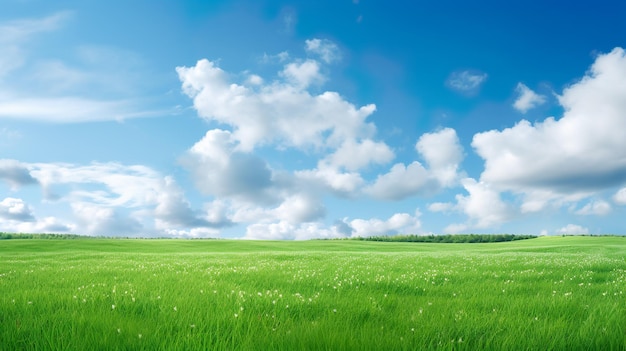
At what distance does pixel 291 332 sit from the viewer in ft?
20.0

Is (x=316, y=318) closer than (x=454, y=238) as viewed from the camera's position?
Yes

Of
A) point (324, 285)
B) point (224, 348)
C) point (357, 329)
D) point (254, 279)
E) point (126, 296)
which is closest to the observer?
point (224, 348)

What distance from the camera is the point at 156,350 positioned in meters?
5.40

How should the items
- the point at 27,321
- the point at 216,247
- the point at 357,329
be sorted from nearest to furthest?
the point at 357,329
the point at 27,321
the point at 216,247

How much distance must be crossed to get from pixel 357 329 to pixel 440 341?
3.82ft

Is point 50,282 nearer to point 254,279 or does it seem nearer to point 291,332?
point 254,279

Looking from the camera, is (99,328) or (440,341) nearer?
(440,341)

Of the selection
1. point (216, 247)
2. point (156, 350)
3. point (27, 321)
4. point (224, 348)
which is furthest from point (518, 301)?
point (216, 247)

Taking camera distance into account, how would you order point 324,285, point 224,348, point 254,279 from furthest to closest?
point 254,279, point 324,285, point 224,348

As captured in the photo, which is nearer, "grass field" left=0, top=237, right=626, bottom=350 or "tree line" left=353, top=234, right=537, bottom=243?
"grass field" left=0, top=237, right=626, bottom=350

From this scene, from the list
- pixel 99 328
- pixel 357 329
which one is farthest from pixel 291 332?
pixel 99 328

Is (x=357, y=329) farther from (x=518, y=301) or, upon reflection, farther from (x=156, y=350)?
(x=518, y=301)

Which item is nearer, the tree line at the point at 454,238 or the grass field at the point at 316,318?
the grass field at the point at 316,318

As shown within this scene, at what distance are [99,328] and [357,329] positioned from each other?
12.4 ft
